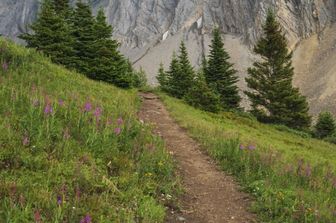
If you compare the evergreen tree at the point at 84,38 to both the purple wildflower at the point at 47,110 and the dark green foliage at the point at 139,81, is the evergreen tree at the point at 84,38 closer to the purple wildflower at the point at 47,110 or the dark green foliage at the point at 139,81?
the dark green foliage at the point at 139,81

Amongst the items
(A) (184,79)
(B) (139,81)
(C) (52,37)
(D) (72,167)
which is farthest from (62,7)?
(D) (72,167)

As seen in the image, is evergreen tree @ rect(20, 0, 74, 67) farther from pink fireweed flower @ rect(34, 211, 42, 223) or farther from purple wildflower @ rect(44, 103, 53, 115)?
pink fireweed flower @ rect(34, 211, 42, 223)

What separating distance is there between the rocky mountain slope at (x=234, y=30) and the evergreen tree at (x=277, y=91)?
45375mm

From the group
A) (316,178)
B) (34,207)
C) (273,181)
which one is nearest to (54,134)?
(34,207)

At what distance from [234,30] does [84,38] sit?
113 m

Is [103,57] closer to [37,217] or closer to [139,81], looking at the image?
[37,217]

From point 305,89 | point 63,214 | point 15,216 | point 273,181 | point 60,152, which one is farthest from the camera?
point 305,89

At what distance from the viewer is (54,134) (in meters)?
7.91

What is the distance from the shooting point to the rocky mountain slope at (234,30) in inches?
4232

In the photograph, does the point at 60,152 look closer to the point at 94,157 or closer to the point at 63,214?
the point at 94,157

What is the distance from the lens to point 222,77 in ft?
168

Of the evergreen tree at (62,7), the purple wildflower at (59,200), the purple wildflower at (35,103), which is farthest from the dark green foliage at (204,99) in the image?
the purple wildflower at (59,200)

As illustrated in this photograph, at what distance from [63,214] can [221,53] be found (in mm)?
48149

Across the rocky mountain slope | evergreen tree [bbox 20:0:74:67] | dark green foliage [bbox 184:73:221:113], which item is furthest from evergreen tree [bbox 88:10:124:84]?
the rocky mountain slope
